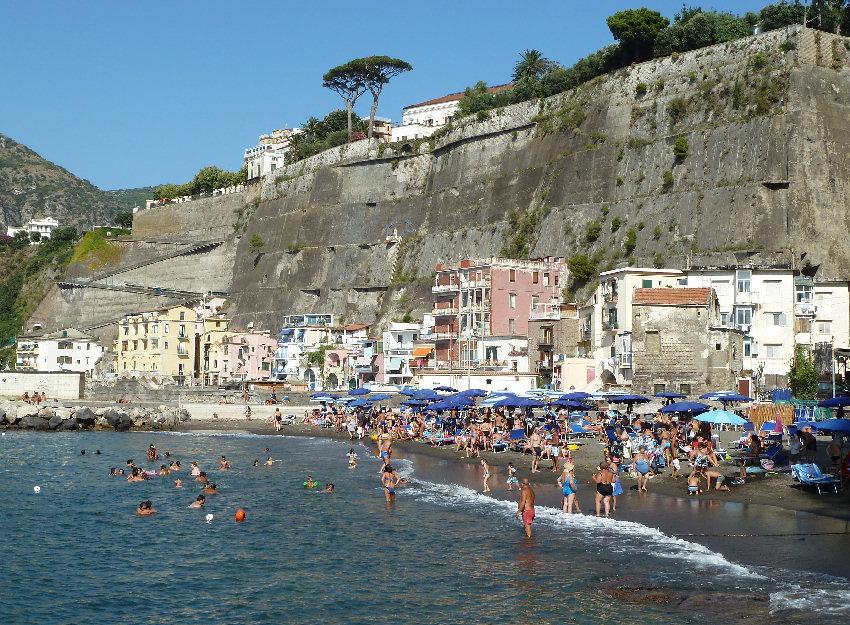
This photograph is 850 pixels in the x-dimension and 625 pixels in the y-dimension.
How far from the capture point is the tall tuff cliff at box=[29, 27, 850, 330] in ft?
225

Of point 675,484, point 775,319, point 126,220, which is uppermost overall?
point 126,220

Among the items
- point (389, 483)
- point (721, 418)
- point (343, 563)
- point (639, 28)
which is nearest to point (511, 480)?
point (389, 483)

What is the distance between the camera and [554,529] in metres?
27.9

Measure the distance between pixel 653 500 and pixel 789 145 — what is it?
142ft

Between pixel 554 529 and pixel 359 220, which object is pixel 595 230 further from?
pixel 554 529

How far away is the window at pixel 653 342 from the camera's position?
61094mm

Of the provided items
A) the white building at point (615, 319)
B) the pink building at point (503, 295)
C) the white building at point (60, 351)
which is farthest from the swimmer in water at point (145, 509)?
the white building at point (60, 351)

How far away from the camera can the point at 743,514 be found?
92.0 feet

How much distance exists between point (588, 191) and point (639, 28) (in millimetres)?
13648

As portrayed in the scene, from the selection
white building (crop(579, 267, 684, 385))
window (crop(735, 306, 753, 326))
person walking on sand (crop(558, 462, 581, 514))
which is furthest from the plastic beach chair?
window (crop(735, 306, 753, 326))

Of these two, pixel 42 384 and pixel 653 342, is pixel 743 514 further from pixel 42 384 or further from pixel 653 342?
pixel 42 384

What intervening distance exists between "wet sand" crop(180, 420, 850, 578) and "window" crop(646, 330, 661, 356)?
66.2ft

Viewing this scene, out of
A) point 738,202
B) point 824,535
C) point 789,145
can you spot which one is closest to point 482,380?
point 738,202

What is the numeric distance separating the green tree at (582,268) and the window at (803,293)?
610 inches
